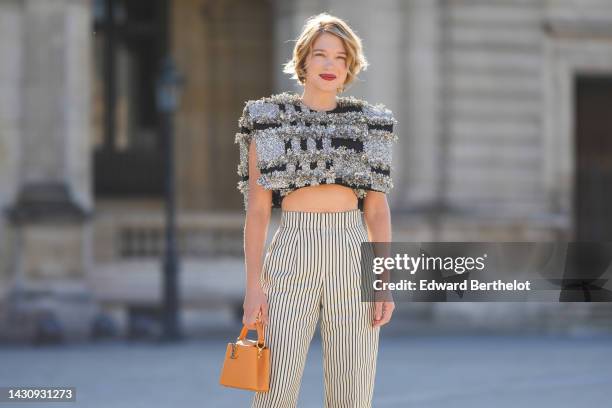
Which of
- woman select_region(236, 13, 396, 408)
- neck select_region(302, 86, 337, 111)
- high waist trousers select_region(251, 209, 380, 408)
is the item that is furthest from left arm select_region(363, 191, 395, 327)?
neck select_region(302, 86, 337, 111)

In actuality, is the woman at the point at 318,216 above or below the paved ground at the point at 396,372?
above

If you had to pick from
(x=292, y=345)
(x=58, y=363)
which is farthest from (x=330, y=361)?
(x=58, y=363)

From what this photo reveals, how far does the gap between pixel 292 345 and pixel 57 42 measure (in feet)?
→ 45.9

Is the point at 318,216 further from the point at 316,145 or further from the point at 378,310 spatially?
the point at 378,310

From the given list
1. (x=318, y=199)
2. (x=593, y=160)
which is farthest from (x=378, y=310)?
(x=593, y=160)

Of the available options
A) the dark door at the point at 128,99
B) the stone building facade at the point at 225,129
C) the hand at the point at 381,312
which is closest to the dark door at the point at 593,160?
the stone building facade at the point at 225,129

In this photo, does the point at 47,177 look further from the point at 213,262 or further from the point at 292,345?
the point at 292,345

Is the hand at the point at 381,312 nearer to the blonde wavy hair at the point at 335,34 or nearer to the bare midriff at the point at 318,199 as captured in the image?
the bare midriff at the point at 318,199

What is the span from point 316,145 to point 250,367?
32.7 inches

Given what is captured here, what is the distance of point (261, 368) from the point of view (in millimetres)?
4562

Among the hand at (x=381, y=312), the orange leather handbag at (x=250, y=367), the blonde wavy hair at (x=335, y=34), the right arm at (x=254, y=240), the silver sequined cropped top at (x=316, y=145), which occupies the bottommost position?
the orange leather handbag at (x=250, y=367)

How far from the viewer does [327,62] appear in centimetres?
466

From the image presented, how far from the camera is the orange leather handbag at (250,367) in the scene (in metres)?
4.54

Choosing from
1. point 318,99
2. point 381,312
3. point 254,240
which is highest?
point 318,99
